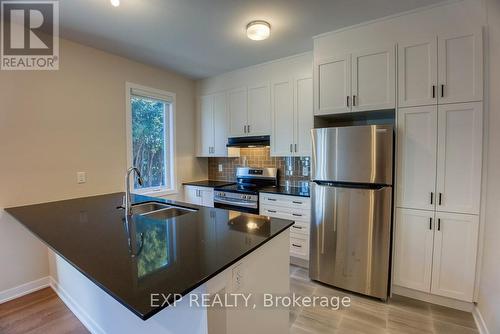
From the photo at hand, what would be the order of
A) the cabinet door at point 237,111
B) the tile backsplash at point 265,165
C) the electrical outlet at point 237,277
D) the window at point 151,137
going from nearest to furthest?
the electrical outlet at point 237,277 < the window at point 151,137 < the tile backsplash at point 265,165 < the cabinet door at point 237,111

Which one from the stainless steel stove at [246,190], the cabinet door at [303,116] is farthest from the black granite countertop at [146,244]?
the cabinet door at [303,116]

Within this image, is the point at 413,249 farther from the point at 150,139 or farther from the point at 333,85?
the point at 150,139

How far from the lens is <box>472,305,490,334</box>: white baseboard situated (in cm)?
181

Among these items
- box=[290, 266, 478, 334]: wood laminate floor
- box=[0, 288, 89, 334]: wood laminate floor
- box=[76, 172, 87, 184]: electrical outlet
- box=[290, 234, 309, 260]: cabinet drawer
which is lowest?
box=[0, 288, 89, 334]: wood laminate floor

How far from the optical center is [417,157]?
7.09ft

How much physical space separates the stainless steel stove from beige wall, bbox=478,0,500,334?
86.6 inches

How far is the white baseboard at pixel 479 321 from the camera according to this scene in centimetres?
181

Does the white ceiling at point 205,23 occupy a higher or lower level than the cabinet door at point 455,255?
higher

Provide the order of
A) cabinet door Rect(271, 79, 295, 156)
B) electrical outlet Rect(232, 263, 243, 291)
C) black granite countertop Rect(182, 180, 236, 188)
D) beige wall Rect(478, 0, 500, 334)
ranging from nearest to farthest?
electrical outlet Rect(232, 263, 243, 291), beige wall Rect(478, 0, 500, 334), cabinet door Rect(271, 79, 295, 156), black granite countertop Rect(182, 180, 236, 188)

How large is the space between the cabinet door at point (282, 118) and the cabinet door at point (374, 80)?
0.92 m

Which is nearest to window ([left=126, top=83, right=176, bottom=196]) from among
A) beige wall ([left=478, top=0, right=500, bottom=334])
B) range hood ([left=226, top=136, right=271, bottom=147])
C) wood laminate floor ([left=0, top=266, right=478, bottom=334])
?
range hood ([left=226, top=136, right=271, bottom=147])

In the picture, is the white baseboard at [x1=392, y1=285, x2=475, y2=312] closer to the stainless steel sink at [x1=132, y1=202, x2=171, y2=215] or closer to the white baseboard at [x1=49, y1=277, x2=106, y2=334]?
the stainless steel sink at [x1=132, y1=202, x2=171, y2=215]

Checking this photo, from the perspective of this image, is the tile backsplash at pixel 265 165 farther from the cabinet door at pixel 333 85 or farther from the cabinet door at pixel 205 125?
the cabinet door at pixel 333 85

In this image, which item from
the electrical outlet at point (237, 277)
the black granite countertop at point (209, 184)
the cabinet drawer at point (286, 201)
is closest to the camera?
the electrical outlet at point (237, 277)
